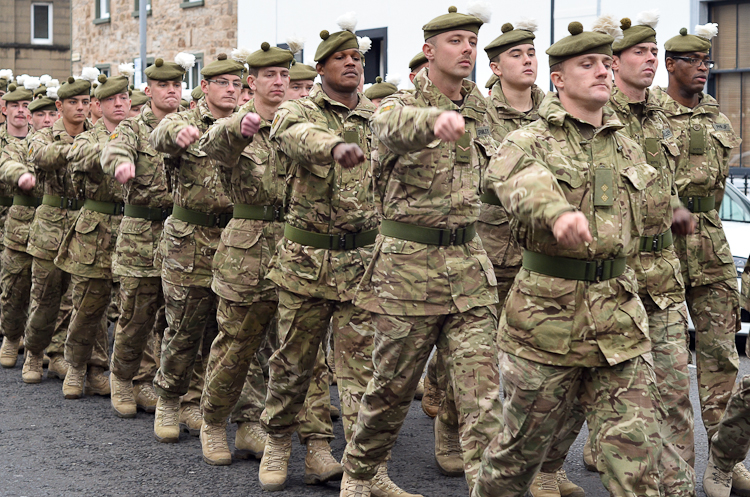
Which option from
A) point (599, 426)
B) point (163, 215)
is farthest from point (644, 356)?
point (163, 215)

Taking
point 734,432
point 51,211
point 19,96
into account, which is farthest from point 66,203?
point 734,432

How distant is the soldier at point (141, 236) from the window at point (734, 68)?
1007cm

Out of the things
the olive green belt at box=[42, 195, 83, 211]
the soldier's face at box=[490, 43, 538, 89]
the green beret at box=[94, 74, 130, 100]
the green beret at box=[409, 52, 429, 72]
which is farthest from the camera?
the olive green belt at box=[42, 195, 83, 211]

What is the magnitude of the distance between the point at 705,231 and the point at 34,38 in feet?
142

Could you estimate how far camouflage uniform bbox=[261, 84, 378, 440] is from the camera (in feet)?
18.8

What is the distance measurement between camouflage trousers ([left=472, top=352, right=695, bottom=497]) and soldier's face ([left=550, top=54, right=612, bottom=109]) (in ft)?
3.51

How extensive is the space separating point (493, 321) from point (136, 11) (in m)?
26.4

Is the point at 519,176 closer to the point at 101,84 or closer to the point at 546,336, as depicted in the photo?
the point at 546,336

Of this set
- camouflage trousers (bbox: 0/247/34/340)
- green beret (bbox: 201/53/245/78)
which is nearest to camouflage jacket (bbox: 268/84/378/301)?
green beret (bbox: 201/53/245/78)

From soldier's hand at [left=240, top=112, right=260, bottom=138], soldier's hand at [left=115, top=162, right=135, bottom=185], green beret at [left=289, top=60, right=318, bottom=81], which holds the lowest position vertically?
soldier's hand at [left=115, top=162, right=135, bottom=185]

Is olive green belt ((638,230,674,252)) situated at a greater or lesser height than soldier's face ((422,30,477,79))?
lesser

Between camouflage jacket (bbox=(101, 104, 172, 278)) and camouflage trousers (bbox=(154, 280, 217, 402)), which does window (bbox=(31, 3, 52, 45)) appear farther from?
camouflage trousers (bbox=(154, 280, 217, 402))

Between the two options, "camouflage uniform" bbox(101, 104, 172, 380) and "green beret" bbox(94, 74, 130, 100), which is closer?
"camouflage uniform" bbox(101, 104, 172, 380)

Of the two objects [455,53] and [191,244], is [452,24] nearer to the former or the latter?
[455,53]
